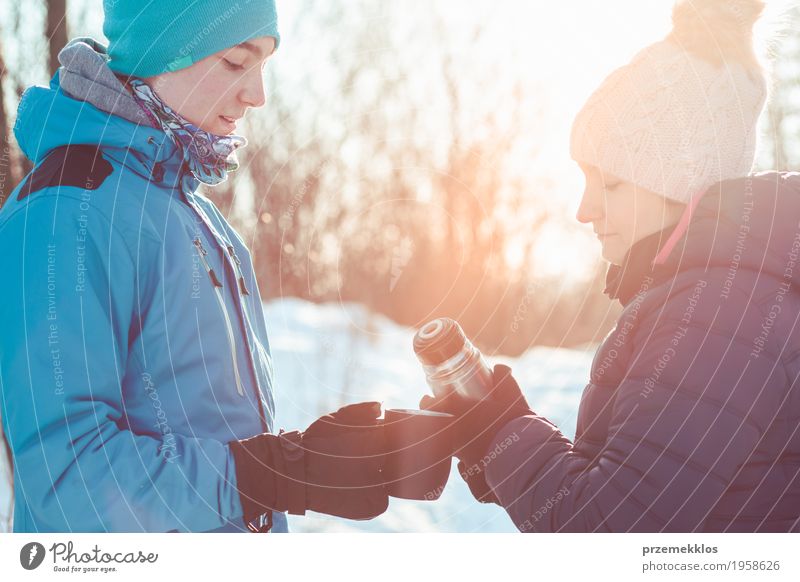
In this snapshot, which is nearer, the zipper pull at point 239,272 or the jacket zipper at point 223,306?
the jacket zipper at point 223,306

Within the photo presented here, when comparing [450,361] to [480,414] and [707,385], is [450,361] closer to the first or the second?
[480,414]

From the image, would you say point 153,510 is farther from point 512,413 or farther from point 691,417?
point 691,417

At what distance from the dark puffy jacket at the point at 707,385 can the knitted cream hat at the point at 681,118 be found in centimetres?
8

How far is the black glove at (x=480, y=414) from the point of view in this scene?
1.47 metres

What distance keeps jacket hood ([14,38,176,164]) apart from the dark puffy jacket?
3.02 ft

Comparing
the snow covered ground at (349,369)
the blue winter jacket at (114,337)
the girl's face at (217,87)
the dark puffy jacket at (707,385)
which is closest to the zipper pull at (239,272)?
the blue winter jacket at (114,337)

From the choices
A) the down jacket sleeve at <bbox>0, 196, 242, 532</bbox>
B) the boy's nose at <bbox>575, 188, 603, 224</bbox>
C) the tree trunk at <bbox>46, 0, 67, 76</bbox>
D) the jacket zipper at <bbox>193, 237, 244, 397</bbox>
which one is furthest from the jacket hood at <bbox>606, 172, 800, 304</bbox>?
the tree trunk at <bbox>46, 0, 67, 76</bbox>

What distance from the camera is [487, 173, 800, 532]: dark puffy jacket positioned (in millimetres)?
1194

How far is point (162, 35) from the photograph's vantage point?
139 cm

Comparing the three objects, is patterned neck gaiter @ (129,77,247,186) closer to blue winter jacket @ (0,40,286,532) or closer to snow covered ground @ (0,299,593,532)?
blue winter jacket @ (0,40,286,532)

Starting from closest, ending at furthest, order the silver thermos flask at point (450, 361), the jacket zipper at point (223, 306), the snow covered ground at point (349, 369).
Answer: the jacket zipper at point (223, 306) → the silver thermos flask at point (450, 361) → the snow covered ground at point (349, 369)

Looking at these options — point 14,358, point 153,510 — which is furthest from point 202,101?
point 153,510

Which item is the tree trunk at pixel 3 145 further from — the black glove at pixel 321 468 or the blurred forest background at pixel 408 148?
the black glove at pixel 321 468

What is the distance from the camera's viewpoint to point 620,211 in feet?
4.63
